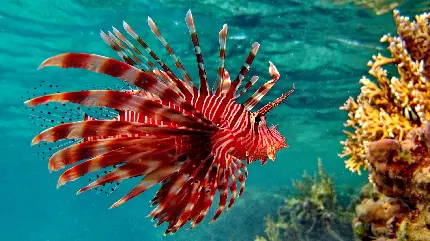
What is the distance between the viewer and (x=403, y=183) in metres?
2.70

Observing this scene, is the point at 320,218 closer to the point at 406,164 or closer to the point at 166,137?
the point at 406,164

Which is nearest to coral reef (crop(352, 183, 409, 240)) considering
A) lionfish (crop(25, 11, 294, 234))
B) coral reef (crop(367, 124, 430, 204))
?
coral reef (crop(367, 124, 430, 204))

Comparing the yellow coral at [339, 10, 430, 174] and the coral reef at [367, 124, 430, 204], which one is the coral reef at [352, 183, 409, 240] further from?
the yellow coral at [339, 10, 430, 174]

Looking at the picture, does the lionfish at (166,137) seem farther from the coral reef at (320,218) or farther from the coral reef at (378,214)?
the coral reef at (320,218)

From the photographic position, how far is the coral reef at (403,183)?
2.60 meters

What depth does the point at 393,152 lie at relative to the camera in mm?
2719

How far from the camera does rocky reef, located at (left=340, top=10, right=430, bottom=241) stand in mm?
2646

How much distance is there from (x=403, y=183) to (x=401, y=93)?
828 millimetres

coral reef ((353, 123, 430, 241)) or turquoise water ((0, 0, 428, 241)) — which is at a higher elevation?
turquoise water ((0, 0, 428, 241))

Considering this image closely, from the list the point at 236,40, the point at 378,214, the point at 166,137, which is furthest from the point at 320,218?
the point at 236,40

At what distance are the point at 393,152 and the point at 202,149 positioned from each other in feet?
5.18

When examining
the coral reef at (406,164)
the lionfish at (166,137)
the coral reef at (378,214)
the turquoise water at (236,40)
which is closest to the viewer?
the lionfish at (166,137)

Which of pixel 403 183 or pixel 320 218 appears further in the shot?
pixel 320 218

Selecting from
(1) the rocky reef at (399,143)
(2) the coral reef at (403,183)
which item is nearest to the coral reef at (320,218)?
(1) the rocky reef at (399,143)
